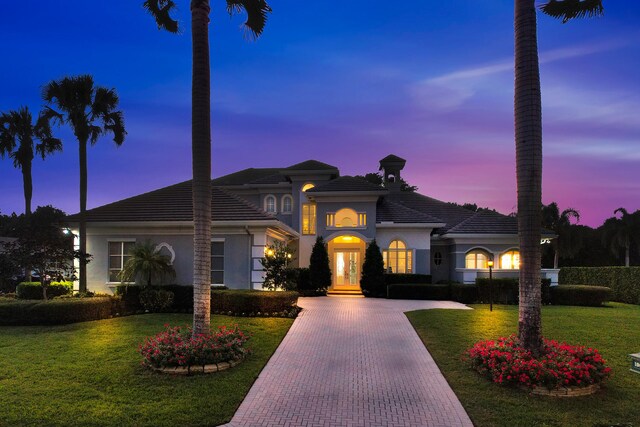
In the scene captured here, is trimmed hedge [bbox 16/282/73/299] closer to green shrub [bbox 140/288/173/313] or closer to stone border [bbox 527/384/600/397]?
green shrub [bbox 140/288/173/313]

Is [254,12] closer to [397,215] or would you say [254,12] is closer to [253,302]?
[253,302]

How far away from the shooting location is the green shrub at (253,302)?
15.0 metres

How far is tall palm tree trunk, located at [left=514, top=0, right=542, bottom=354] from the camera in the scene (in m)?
8.07

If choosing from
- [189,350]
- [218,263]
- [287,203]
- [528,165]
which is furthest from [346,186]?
[189,350]

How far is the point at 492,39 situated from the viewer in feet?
45.6

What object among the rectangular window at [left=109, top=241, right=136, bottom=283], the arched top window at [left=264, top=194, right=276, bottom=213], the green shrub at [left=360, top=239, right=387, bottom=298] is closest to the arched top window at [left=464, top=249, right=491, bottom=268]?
the green shrub at [left=360, top=239, right=387, bottom=298]

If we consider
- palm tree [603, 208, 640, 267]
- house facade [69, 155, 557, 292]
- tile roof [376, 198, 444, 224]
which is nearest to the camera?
house facade [69, 155, 557, 292]

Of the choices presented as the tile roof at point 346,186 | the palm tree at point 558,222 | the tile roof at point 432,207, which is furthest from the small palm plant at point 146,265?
the palm tree at point 558,222

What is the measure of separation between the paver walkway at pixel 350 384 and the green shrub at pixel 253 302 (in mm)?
1795

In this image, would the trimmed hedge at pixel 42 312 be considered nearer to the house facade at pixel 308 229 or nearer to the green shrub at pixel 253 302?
the house facade at pixel 308 229

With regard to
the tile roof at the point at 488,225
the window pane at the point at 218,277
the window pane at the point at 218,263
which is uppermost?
the tile roof at the point at 488,225

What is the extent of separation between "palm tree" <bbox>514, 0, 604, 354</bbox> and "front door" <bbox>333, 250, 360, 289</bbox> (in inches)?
687

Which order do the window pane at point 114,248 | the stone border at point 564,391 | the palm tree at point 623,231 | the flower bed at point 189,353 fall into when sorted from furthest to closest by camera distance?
the palm tree at point 623,231 < the window pane at point 114,248 < the flower bed at point 189,353 < the stone border at point 564,391

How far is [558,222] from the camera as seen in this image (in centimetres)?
3897
